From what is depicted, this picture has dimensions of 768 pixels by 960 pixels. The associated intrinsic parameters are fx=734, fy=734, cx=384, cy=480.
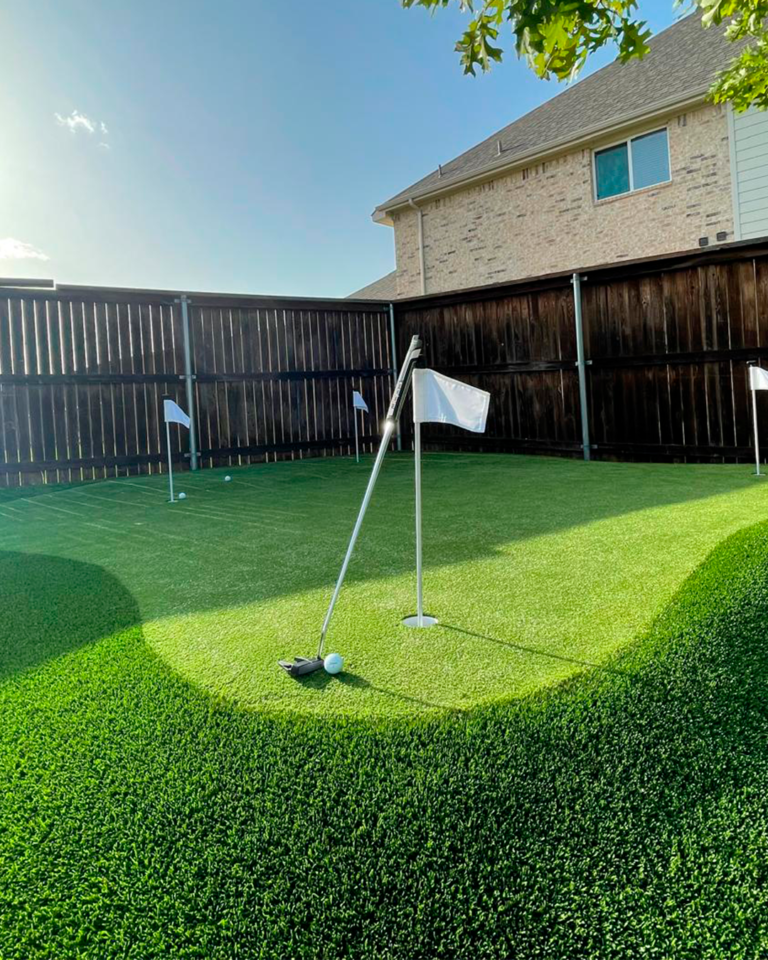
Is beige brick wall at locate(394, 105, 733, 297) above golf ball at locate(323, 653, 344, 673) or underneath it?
above

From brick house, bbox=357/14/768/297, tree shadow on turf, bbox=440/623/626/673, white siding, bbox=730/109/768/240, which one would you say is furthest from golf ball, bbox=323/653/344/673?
brick house, bbox=357/14/768/297

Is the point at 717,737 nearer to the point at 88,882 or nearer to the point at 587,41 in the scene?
the point at 88,882

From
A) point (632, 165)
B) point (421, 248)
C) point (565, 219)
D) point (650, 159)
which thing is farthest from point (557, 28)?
point (421, 248)

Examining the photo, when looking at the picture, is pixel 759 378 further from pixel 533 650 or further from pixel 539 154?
pixel 539 154

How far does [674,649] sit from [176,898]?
2.00 metres

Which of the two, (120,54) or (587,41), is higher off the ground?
(120,54)

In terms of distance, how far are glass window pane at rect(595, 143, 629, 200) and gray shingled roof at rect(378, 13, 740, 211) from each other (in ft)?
2.13

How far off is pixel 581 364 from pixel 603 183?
5.49 m

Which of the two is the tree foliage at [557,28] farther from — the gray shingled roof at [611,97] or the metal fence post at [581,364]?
the gray shingled roof at [611,97]

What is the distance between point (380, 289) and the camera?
2769 cm

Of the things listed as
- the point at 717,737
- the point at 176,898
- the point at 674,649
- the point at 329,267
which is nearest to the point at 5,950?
the point at 176,898

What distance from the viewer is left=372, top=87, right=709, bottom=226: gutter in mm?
12125

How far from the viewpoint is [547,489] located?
729 centimetres

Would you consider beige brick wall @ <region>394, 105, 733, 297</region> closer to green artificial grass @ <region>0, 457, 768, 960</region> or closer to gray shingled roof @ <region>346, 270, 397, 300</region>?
gray shingled roof @ <region>346, 270, 397, 300</region>
